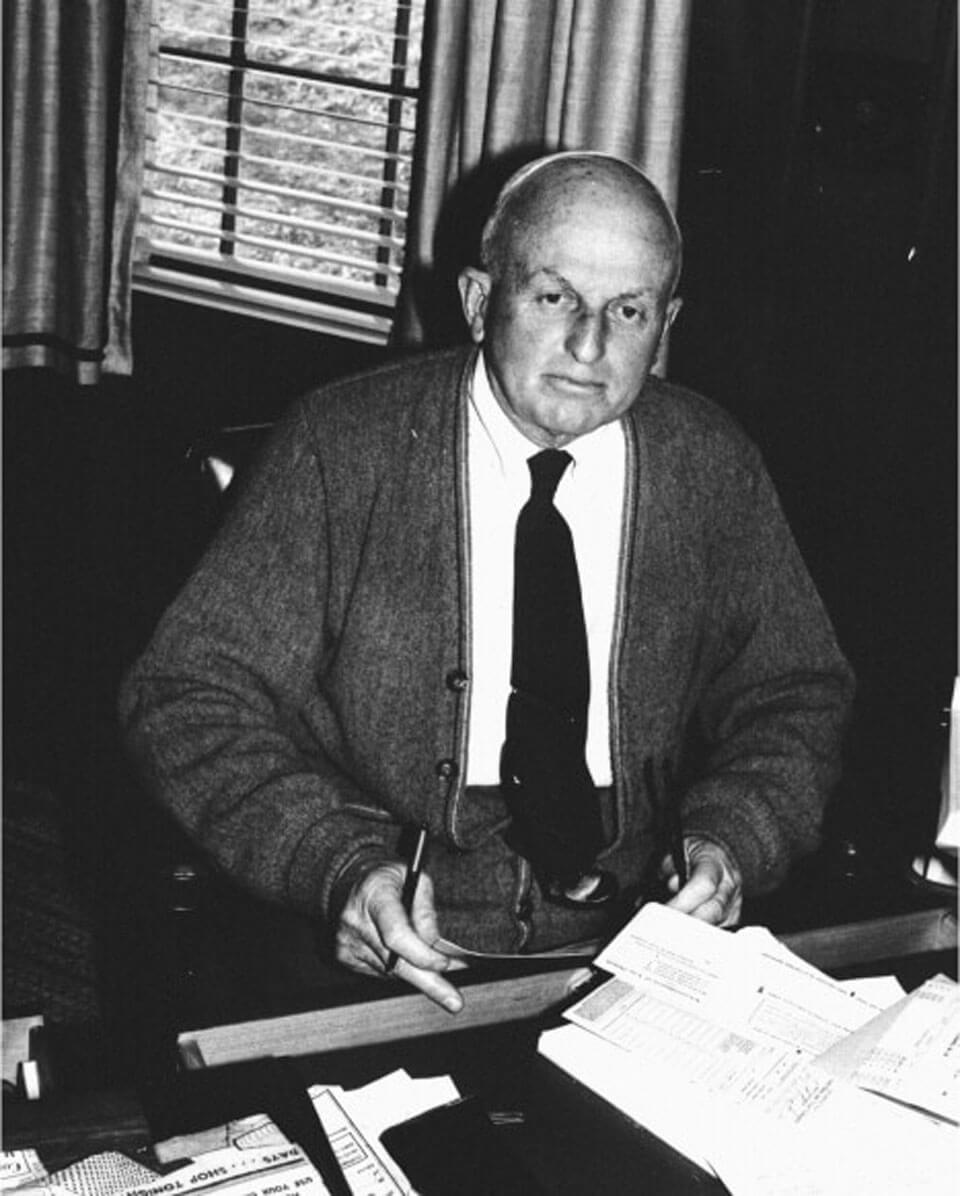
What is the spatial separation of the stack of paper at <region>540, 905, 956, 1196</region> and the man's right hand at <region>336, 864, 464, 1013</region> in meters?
0.18

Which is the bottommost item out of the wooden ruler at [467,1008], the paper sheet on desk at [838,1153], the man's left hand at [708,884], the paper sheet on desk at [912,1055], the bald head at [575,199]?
the man's left hand at [708,884]

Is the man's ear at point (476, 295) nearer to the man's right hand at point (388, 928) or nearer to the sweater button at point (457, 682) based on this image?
the sweater button at point (457, 682)

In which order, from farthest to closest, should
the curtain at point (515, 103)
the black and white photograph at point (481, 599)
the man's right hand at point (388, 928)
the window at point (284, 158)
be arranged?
1. the window at point (284, 158)
2. the curtain at point (515, 103)
3. the man's right hand at point (388, 928)
4. the black and white photograph at point (481, 599)

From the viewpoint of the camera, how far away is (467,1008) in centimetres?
156

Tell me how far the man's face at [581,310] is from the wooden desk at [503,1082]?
777mm

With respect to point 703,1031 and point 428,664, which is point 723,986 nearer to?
point 703,1031

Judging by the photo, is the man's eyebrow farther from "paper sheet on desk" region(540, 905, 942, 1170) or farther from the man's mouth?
"paper sheet on desk" region(540, 905, 942, 1170)

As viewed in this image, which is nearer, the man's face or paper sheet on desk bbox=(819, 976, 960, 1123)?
paper sheet on desk bbox=(819, 976, 960, 1123)

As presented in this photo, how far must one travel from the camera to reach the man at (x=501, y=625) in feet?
6.57

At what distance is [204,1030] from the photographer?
1.43 m

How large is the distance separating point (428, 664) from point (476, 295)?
21.0 inches

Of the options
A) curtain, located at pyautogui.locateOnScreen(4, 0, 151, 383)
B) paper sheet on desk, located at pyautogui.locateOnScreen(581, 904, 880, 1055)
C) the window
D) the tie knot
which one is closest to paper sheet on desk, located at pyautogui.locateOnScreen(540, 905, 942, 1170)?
paper sheet on desk, located at pyautogui.locateOnScreen(581, 904, 880, 1055)

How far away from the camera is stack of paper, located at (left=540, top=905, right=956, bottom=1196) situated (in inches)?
51.6

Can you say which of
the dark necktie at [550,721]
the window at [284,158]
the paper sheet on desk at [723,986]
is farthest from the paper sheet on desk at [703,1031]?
the window at [284,158]
